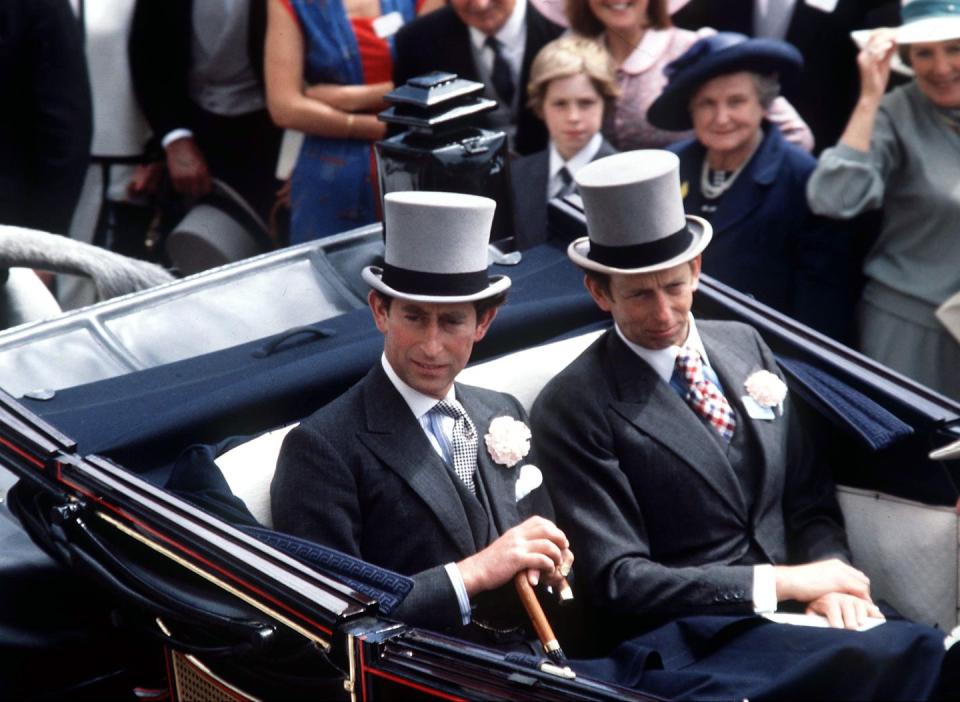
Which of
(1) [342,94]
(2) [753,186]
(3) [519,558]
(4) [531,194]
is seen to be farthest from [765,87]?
(3) [519,558]

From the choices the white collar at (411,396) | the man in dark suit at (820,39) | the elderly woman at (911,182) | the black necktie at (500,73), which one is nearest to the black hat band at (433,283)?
the white collar at (411,396)

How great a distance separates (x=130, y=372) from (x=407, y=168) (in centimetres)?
85

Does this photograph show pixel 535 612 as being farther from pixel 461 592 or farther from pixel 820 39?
pixel 820 39

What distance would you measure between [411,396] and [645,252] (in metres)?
0.49

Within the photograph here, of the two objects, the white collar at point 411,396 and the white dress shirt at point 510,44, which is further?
the white dress shirt at point 510,44

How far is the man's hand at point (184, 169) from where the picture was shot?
14.9 ft

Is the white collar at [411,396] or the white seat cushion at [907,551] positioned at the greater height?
the white collar at [411,396]

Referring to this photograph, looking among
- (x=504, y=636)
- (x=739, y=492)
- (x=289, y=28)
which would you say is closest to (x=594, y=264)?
(x=739, y=492)

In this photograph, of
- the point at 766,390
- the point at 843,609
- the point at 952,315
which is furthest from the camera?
the point at 952,315

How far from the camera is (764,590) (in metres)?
2.83

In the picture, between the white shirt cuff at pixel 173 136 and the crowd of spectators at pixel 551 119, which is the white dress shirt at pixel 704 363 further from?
the white shirt cuff at pixel 173 136

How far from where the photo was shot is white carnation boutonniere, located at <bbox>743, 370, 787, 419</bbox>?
305 cm

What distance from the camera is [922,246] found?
397 cm

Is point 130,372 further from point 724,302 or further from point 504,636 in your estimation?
point 724,302
